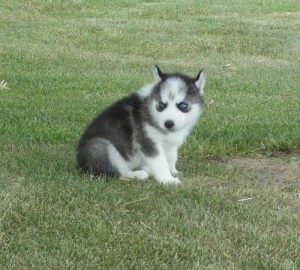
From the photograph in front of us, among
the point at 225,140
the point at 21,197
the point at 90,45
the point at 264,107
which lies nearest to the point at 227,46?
the point at 90,45

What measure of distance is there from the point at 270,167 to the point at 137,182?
1.81 meters

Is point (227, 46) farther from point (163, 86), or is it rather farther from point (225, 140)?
A: point (163, 86)

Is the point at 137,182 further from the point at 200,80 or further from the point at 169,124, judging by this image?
the point at 200,80

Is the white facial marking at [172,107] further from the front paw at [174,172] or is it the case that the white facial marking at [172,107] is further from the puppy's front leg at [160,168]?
the front paw at [174,172]

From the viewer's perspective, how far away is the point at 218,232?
202 inches

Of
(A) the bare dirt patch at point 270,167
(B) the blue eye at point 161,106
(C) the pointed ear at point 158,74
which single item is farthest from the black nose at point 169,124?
(A) the bare dirt patch at point 270,167

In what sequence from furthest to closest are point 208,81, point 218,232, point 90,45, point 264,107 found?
point 90,45
point 208,81
point 264,107
point 218,232

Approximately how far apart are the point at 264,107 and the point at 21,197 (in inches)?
222

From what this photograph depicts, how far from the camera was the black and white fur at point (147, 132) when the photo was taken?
6.14 metres

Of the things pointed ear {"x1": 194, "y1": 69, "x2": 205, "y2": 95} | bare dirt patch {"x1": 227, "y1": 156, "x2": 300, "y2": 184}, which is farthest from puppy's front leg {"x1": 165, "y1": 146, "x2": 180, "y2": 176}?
bare dirt patch {"x1": 227, "y1": 156, "x2": 300, "y2": 184}

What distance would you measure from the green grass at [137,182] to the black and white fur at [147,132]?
0.59 feet

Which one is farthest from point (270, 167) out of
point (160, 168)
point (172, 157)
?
point (160, 168)

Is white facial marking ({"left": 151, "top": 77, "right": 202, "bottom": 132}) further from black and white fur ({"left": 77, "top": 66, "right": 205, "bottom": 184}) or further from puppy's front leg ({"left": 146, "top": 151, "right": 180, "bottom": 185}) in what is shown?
puppy's front leg ({"left": 146, "top": 151, "right": 180, "bottom": 185})

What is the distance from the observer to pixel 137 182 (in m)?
6.22
